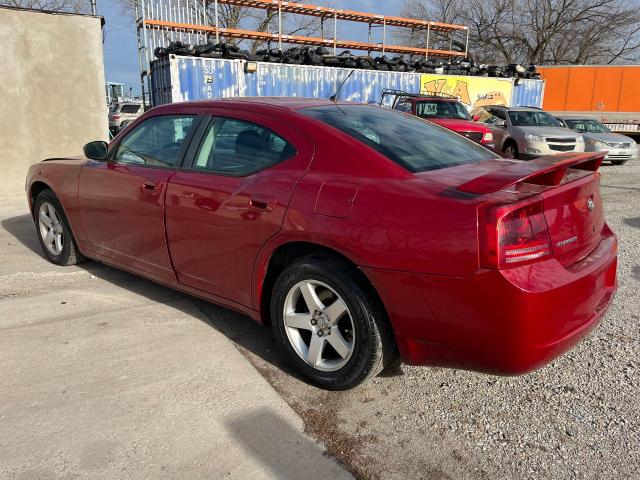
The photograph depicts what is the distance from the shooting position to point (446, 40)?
1244 inches

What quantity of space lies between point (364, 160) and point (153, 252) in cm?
181

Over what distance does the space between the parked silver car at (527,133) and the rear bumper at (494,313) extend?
409 inches

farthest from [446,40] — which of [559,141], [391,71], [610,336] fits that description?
[610,336]

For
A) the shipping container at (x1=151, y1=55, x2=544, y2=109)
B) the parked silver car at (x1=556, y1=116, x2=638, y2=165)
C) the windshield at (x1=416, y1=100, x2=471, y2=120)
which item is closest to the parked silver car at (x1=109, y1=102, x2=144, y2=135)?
the shipping container at (x1=151, y1=55, x2=544, y2=109)

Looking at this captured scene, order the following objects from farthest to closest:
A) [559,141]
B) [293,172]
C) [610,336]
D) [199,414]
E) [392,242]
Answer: [559,141] → [610,336] → [293,172] → [199,414] → [392,242]

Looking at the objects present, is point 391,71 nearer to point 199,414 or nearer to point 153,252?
point 153,252

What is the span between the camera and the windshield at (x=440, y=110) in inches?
496

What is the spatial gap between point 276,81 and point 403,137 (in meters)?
13.5

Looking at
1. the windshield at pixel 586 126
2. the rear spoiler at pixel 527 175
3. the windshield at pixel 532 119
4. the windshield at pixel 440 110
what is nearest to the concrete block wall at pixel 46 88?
the windshield at pixel 440 110

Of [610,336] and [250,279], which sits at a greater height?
[250,279]

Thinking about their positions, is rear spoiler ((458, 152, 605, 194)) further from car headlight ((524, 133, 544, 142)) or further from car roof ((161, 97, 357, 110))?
car headlight ((524, 133, 544, 142))

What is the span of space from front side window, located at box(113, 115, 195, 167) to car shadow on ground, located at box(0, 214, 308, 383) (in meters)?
1.09

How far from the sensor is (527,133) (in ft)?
42.7

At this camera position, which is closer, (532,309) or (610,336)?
(532,309)
